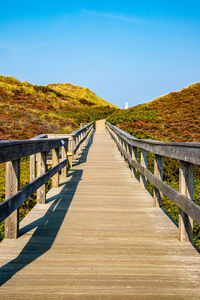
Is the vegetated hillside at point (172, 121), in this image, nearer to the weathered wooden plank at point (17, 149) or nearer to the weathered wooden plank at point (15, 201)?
the weathered wooden plank at point (17, 149)

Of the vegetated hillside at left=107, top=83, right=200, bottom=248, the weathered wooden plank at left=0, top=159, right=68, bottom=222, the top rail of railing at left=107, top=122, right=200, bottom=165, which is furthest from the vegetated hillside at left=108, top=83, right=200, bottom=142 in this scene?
the weathered wooden plank at left=0, top=159, right=68, bottom=222

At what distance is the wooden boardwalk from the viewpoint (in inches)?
89.5

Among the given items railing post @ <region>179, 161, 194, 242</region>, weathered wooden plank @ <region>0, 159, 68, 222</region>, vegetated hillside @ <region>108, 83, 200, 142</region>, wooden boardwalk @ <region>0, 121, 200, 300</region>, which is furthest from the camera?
vegetated hillside @ <region>108, 83, 200, 142</region>

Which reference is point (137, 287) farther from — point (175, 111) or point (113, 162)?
point (175, 111)

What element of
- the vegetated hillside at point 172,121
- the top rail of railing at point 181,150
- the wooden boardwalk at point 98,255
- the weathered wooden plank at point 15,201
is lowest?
the wooden boardwalk at point 98,255

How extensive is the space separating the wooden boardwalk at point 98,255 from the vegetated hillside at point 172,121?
13.4 meters

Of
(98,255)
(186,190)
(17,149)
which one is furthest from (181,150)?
(17,149)

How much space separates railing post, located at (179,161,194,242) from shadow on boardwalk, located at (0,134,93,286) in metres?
1.62

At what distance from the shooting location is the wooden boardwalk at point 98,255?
227 cm

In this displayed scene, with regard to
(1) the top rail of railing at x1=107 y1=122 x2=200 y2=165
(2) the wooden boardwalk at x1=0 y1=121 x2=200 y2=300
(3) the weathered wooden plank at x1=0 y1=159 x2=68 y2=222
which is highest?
(1) the top rail of railing at x1=107 y1=122 x2=200 y2=165

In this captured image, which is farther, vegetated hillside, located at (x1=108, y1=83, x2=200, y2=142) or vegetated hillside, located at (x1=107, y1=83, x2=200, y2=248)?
vegetated hillside, located at (x1=108, y1=83, x2=200, y2=142)

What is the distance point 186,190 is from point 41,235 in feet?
6.30

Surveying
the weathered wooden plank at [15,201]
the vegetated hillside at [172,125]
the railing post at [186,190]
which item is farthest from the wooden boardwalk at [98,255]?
the vegetated hillside at [172,125]

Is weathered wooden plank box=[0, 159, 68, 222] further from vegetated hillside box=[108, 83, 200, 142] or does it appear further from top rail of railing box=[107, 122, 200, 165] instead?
vegetated hillside box=[108, 83, 200, 142]
